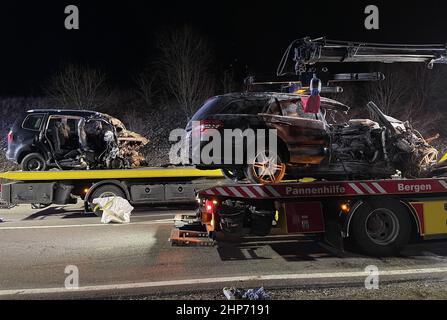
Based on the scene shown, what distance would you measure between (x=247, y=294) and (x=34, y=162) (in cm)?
794

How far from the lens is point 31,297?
189 inches

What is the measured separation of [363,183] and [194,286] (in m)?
3.20

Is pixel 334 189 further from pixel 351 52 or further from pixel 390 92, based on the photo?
pixel 390 92

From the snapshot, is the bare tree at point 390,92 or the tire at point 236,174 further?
the bare tree at point 390,92

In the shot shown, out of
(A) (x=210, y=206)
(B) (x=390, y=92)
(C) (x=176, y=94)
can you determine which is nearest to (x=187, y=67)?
(C) (x=176, y=94)

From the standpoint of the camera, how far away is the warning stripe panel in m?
6.29

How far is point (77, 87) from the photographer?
23.2m

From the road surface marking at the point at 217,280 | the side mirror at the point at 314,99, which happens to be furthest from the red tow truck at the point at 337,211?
the side mirror at the point at 314,99

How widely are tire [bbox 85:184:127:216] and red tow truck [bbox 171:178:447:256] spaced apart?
143 inches

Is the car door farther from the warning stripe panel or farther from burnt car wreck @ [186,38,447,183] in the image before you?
the warning stripe panel

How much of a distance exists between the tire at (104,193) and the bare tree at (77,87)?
14151 mm

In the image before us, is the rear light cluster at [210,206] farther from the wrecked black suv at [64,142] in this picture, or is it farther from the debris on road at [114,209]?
the wrecked black suv at [64,142]

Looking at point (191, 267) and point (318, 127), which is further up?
point (318, 127)

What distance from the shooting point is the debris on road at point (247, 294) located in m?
4.49
